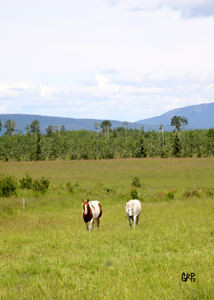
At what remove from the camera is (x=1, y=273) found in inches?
336

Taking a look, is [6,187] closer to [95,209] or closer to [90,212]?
[95,209]

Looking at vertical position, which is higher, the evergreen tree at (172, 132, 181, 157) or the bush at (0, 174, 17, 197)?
the evergreen tree at (172, 132, 181, 157)

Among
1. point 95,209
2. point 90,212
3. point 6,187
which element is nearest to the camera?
point 90,212

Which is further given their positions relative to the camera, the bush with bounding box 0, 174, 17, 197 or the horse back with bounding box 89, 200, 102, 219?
the bush with bounding box 0, 174, 17, 197

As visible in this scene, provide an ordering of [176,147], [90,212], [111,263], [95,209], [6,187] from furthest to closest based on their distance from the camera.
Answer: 1. [176,147]
2. [6,187]
3. [95,209]
4. [90,212]
5. [111,263]

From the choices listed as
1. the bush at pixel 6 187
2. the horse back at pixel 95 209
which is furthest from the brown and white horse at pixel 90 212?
the bush at pixel 6 187

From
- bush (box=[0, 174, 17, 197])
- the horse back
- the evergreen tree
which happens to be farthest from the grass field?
the evergreen tree

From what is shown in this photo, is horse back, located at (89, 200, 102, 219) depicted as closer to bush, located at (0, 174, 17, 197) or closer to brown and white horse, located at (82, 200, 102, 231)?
brown and white horse, located at (82, 200, 102, 231)

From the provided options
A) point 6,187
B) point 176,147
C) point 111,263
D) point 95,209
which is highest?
point 176,147

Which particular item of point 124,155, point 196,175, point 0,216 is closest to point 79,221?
point 0,216

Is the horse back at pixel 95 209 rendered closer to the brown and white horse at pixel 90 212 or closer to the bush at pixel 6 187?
the brown and white horse at pixel 90 212

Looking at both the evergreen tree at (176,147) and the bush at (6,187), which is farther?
the evergreen tree at (176,147)

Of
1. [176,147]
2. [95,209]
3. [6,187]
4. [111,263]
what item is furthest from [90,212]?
[176,147]

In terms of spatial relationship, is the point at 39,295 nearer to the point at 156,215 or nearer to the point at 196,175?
the point at 156,215
